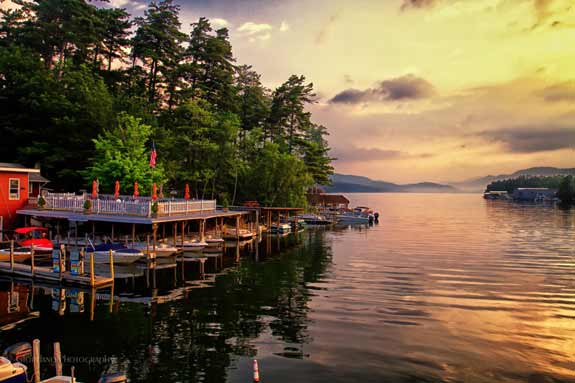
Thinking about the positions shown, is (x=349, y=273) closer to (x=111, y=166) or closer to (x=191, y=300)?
(x=191, y=300)

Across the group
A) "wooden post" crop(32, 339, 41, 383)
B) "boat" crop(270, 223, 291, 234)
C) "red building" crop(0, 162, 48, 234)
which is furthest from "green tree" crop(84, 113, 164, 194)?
"wooden post" crop(32, 339, 41, 383)

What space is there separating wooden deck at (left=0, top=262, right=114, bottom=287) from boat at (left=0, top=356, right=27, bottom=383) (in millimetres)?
14156

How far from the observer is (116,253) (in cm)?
3284

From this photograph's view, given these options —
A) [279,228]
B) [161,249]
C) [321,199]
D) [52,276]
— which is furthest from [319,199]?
[52,276]

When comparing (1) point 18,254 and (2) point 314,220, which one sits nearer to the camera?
(1) point 18,254

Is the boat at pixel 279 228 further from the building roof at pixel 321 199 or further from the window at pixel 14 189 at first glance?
the window at pixel 14 189

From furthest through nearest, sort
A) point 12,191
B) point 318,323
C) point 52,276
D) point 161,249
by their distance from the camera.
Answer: point 12,191, point 161,249, point 52,276, point 318,323

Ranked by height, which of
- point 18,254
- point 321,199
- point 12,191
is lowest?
point 18,254

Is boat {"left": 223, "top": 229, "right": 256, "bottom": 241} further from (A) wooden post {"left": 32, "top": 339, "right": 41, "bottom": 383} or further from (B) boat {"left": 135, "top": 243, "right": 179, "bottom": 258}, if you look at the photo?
(A) wooden post {"left": 32, "top": 339, "right": 41, "bottom": 383}

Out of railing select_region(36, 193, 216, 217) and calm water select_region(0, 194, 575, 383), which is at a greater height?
railing select_region(36, 193, 216, 217)

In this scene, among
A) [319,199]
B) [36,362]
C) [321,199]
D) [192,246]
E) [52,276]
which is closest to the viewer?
[36,362]

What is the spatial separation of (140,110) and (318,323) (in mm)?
44189

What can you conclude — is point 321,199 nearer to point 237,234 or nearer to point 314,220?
point 314,220

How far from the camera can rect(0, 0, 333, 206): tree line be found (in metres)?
47.6
